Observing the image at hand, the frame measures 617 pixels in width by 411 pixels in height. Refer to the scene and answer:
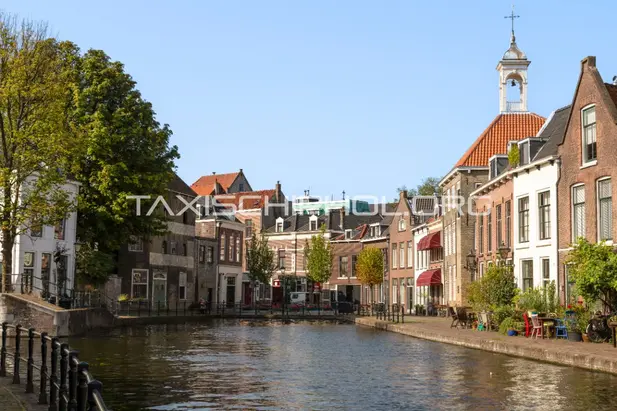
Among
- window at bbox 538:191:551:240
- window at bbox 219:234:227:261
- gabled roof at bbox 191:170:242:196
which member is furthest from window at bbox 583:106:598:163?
gabled roof at bbox 191:170:242:196

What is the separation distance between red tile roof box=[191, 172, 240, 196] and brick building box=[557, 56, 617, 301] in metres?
72.3

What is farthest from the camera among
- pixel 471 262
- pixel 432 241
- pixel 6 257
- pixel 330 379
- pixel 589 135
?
pixel 432 241

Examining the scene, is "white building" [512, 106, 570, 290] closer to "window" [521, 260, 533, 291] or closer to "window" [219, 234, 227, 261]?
"window" [521, 260, 533, 291]

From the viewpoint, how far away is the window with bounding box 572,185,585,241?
105ft

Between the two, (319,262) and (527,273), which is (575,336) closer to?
(527,273)

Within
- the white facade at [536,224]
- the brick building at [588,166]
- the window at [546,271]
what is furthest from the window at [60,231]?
the brick building at [588,166]

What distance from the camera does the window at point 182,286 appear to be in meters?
65.4

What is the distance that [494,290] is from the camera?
3616 cm

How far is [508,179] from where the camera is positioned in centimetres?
3988

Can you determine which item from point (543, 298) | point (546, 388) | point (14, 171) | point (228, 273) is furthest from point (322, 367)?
point (228, 273)

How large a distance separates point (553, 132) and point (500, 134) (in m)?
10.7

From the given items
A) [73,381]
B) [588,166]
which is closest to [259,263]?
[588,166]

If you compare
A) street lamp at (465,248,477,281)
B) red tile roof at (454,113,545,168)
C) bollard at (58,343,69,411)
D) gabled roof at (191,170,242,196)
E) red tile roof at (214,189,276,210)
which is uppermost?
gabled roof at (191,170,242,196)

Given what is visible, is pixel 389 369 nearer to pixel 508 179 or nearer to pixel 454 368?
pixel 454 368
